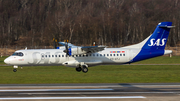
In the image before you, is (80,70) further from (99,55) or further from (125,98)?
(125,98)

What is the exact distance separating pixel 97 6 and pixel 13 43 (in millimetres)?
33653

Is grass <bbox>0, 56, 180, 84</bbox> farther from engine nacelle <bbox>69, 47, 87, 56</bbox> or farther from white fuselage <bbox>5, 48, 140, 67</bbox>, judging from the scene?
engine nacelle <bbox>69, 47, 87, 56</bbox>

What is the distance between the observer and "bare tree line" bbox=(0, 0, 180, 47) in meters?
79.9

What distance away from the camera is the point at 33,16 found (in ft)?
312

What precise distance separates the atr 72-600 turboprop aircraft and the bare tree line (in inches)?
1653

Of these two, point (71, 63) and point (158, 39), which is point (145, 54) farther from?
point (71, 63)

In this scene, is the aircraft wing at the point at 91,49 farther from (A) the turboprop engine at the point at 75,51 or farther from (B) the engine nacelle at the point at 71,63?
(B) the engine nacelle at the point at 71,63

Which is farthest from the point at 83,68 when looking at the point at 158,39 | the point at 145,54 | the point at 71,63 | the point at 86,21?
the point at 86,21

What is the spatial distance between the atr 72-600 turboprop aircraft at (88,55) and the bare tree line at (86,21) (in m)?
42.0

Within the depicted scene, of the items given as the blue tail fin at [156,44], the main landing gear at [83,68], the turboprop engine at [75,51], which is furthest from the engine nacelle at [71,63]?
the blue tail fin at [156,44]

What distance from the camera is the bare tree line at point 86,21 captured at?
79.9 metres

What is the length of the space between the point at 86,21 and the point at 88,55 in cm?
4943

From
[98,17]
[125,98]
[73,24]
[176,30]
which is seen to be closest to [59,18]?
[73,24]

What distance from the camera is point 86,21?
81.3m
